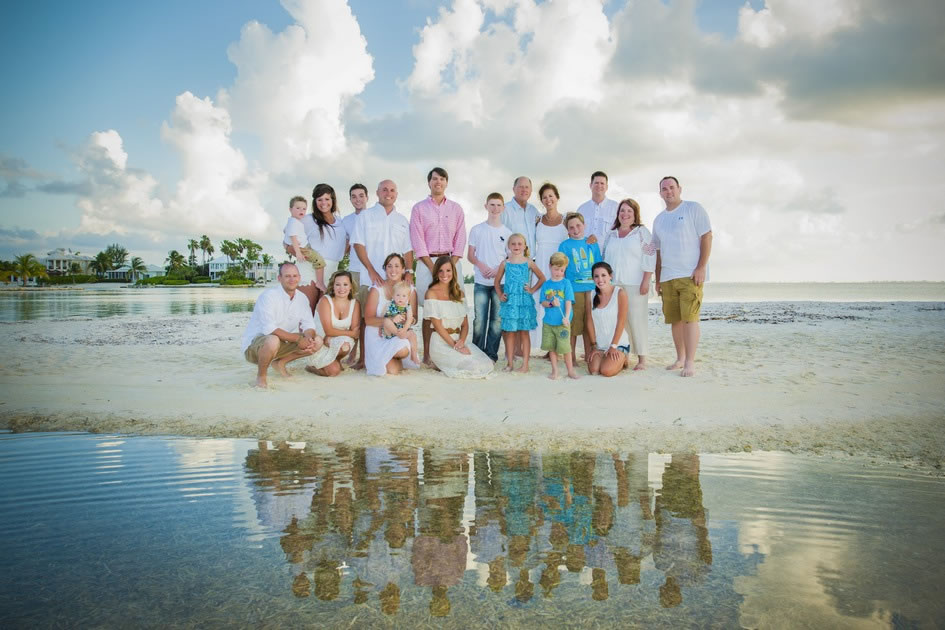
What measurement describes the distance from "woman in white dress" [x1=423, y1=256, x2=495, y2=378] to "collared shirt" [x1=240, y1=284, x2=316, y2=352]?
1535mm

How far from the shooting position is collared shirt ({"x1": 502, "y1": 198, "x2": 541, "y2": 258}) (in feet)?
25.8

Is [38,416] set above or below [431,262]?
below

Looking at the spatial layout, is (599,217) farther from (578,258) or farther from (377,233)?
(377,233)

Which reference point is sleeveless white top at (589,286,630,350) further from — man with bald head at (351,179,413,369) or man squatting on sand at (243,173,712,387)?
man with bald head at (351,179,413,369)

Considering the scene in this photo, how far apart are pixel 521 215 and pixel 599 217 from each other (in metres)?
1.10

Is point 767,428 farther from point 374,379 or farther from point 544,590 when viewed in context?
point 374,379

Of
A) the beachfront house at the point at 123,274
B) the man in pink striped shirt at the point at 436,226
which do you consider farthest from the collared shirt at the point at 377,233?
the beachfront house at the point at 123,274

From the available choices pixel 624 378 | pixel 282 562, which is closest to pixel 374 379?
pixel 624 378

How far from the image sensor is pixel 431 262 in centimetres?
754

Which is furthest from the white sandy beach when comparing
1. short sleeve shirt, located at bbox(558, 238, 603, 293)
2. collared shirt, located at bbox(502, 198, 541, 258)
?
collared shirt, located at bbox(502, 198, 541, 258)

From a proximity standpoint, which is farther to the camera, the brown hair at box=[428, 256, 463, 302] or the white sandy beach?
the brown hair at box=[428, 256, 463, 302]

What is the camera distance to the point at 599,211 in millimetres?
7910

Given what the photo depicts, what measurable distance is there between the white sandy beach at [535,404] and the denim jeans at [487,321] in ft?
2.31

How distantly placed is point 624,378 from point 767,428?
2.05 m
